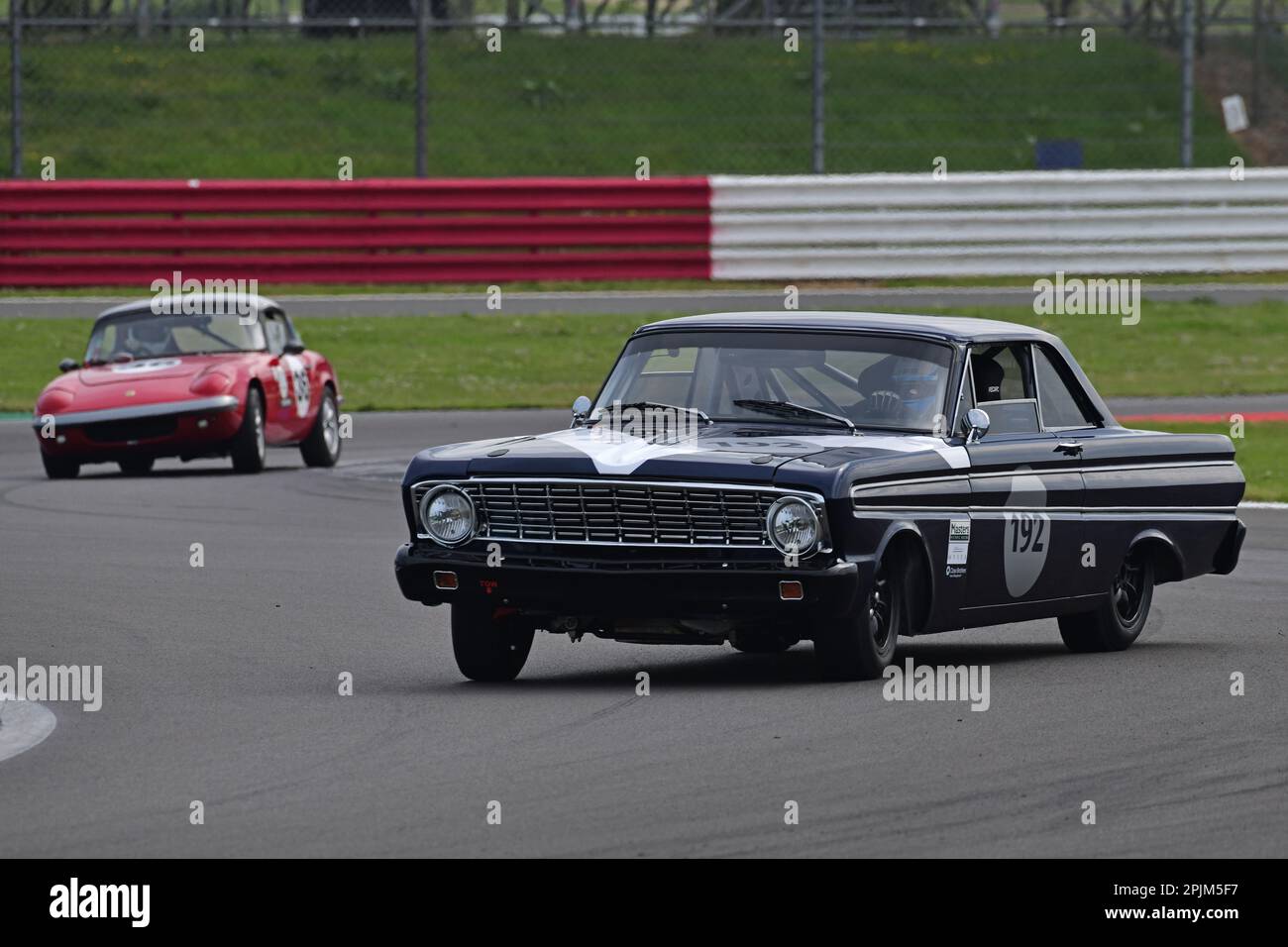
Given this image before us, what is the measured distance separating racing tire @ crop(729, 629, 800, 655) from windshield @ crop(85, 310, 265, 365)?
32.6 feet

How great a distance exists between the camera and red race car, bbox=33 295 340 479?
1711 centimetres

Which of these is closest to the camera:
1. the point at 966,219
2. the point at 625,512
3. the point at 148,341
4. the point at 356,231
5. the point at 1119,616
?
the point at 625,512

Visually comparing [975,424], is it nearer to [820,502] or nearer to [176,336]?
[820,502]

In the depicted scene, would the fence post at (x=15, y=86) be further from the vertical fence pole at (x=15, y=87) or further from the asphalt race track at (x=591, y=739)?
the asphalt race track at (x=591, y=739)

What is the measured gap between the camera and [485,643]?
9062mm

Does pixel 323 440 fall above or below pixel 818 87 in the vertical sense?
below

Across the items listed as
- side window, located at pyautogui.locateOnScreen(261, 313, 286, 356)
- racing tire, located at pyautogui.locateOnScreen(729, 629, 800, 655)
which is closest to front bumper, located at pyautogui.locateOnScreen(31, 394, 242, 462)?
side window, located at pyautogui.locateOnScreen(261, 313, 286, 356)

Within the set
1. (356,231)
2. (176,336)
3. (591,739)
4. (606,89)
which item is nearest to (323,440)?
(176,336)

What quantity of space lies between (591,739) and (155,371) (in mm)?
10537

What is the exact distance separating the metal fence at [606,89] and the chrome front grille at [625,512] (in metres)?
16.3

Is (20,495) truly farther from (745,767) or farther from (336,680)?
(745,767)

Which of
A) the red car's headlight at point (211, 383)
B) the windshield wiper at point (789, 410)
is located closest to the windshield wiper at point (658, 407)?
the windshield wiper at point (789, 410)
